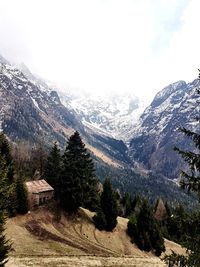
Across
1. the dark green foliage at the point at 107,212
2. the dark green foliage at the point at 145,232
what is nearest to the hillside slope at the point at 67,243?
the dark green foliage at the point at 107,212

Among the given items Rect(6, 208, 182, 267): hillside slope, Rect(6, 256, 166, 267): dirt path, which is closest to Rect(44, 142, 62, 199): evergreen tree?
Rect(6, 208, 182, 267): hillside slope

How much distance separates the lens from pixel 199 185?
867 inches

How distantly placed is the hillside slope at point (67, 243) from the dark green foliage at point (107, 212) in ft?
4.53

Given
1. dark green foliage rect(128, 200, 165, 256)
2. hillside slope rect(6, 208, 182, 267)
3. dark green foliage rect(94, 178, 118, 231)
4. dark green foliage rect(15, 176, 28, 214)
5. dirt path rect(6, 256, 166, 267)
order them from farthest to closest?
dark green foliage rect(128, 200, 165, 256) < dark green foliage rect(94, 178, 118, 231) < dark green foliage rect(15, 176, 28, 214) < hillside slope rect(6, 208, 182, 267) < dirt path rect(6, 256, 166, 267)

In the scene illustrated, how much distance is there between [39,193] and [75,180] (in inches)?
324

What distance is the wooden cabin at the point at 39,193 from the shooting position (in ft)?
251

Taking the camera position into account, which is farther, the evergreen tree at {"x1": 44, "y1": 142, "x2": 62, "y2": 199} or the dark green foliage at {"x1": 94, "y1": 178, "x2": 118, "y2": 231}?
the evergreen tree at {"x1": 44, "y1": 142, "x2": 62, "y2": 199}

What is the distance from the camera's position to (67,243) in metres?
62.8

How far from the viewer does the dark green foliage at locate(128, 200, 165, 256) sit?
77625 millimetres

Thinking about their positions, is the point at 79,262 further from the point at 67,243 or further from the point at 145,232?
the point at 145,232

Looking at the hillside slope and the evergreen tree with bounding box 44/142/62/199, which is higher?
the evergreen tree with bounding box 44/142/62/199

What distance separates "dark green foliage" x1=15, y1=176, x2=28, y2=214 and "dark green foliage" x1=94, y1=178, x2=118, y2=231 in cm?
1456

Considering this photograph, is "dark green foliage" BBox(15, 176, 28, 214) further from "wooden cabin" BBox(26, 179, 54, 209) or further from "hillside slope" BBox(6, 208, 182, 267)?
"wooden cabin" BBox(26, 179, 54, 209)

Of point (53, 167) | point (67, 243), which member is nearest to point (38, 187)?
point (53, 167)
